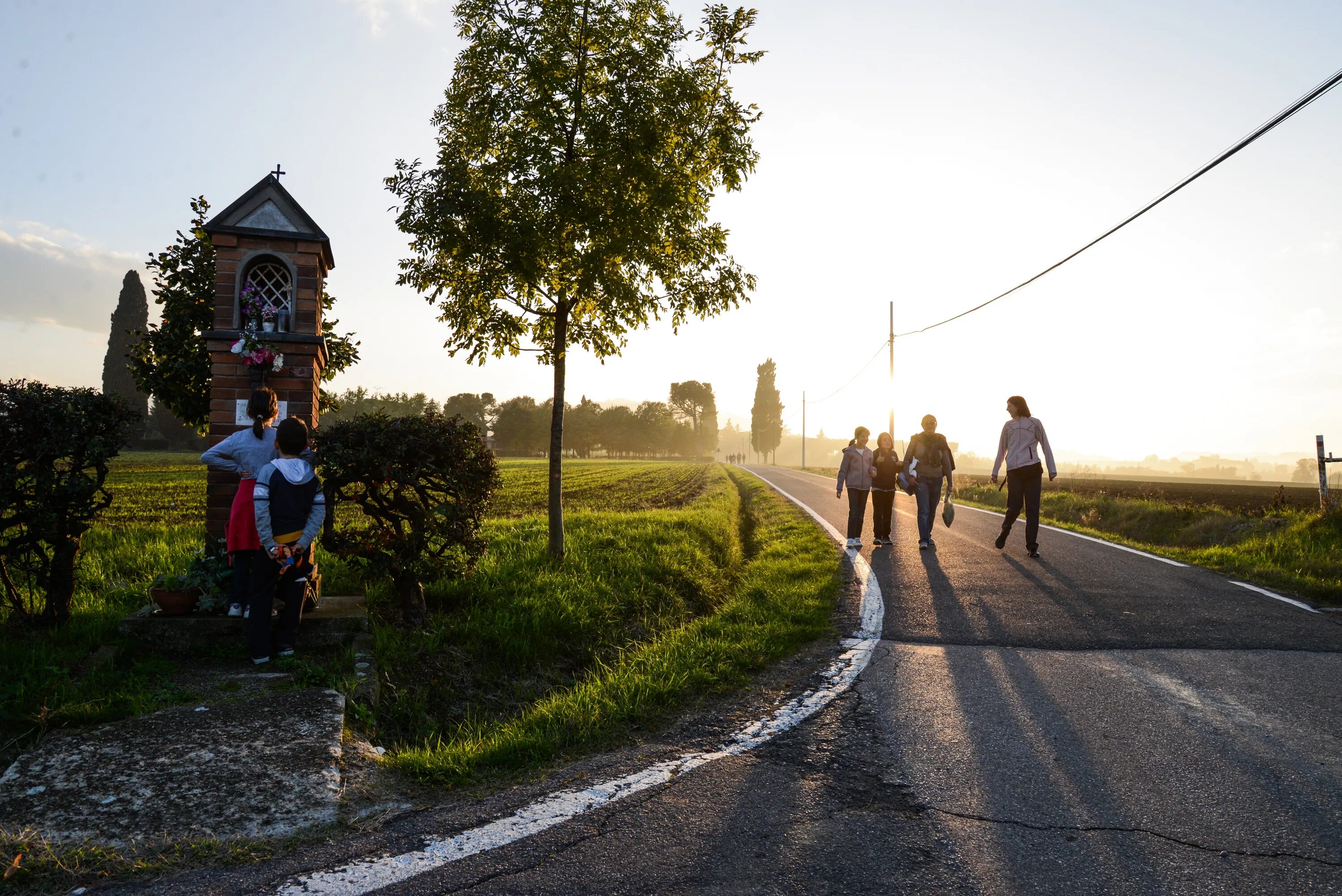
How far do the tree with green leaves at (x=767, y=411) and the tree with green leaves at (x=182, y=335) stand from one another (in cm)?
9636

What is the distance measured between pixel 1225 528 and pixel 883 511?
676 cm

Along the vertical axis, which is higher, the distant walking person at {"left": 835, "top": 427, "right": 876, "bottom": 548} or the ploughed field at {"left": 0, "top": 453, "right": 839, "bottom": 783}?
the distant walking person at {"left": 835, "top": 427, "right": 876, "bottom": 548}

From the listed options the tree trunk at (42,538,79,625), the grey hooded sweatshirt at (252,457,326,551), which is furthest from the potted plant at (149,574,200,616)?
the tree trunk at (42,538,79,625)

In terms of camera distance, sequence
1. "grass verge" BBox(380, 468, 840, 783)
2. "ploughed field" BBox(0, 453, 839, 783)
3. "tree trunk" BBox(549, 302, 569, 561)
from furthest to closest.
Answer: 1. "tree trunk" BBox(549, 302, 569, 561)
2. "ploughed field" BBox(0, 453, 839, 783)
3. "grass verge" BBox(380, 468, 840, 783)

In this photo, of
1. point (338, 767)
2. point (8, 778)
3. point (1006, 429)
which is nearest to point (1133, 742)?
point (338, 767)

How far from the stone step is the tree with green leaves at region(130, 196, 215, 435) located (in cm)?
355

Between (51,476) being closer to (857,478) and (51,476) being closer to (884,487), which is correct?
(857,478)

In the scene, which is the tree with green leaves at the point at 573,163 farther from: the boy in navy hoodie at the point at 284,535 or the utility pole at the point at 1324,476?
the utility pole at the point at 1324,476

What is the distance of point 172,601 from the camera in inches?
201

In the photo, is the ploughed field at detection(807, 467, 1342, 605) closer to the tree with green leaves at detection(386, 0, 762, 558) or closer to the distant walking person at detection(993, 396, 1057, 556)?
the distant walking person at detection(993, 396, 1057, 556)

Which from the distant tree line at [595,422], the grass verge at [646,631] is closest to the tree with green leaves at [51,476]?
the grass verge at [646,631]

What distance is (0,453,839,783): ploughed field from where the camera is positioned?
398 cm

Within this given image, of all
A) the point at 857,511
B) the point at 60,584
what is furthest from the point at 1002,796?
the point at 857,511

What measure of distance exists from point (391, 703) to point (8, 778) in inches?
83.6
